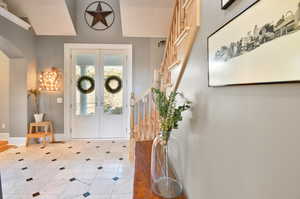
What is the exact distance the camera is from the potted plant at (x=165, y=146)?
3.86ft

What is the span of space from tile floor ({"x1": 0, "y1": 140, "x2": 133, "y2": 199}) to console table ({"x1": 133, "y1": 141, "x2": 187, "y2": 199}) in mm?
661

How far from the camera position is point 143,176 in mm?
1480

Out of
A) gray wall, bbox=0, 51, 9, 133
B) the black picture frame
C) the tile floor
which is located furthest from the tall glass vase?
gray wall, bbox=0, 51, 9, 133

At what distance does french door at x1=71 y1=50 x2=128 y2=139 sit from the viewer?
464cm

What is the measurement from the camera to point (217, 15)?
30.7 inches

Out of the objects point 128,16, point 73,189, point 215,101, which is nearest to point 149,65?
point 128,16

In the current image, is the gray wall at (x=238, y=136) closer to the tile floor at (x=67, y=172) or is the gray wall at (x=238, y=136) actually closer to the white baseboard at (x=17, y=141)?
the tile floor at (x=67, y=172)

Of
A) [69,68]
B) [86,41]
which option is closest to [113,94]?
[69,68]

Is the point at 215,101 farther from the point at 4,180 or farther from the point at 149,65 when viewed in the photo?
the point at 149,65

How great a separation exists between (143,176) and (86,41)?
13.6 feet

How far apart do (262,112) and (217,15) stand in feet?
1.65

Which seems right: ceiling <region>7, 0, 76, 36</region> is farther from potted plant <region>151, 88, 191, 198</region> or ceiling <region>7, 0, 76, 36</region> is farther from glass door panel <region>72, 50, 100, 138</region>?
potted plant <region>151, 88, 191, 198</region>

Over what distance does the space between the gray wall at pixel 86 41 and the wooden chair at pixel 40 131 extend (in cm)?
23

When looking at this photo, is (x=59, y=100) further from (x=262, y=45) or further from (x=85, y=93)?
(x=262, y=45)
